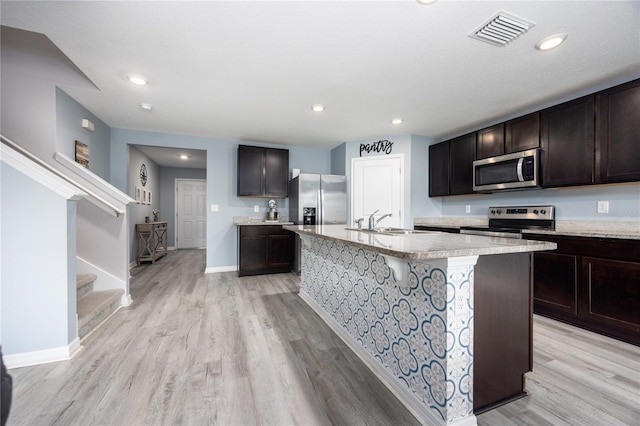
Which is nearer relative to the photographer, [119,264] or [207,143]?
[119,264]

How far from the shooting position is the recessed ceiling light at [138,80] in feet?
8.50

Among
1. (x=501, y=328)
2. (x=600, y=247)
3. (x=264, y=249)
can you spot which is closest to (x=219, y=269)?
(x=264, y=249)

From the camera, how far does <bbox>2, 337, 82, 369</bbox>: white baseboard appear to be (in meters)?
1.83

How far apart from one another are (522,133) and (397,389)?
10.3ft

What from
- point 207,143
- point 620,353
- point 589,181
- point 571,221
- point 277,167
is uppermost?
point 207,143

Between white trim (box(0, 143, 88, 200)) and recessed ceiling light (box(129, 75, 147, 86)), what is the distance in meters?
1.19

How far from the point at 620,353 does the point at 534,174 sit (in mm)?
1743

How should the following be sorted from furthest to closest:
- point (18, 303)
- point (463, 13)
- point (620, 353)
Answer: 1. point (620, 353)
2. point (18, 303)
3. point (463, 13)

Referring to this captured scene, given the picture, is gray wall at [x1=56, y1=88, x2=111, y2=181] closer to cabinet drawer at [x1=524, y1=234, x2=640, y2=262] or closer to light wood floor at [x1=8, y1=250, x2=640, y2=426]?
light wood floor at [x1=8, y1=250, x2=640, y2=426]

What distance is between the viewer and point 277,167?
16.1ft

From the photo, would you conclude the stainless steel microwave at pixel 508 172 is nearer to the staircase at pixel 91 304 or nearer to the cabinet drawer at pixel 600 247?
the cabinet drawer at pixel 600 247

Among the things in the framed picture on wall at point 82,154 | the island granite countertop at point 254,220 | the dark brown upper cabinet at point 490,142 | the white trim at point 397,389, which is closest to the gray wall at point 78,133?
the framed picture on wall at point 82,154

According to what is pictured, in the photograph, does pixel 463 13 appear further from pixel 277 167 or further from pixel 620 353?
pixel 277 167

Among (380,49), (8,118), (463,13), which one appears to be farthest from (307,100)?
(8,118)
